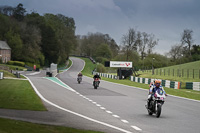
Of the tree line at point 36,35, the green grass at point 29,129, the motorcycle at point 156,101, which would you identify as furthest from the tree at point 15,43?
the green grass at point 29,129

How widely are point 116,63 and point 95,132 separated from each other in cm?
6613

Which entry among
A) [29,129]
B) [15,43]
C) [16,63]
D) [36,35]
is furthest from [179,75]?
[36,35]

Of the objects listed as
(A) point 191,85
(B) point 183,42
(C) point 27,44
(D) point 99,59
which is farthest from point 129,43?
(A) point 191,85

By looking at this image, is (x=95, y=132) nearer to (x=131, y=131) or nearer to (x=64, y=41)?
(x=131, y=131)

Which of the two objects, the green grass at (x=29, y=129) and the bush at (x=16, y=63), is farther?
the bush at (x=16, y=63)

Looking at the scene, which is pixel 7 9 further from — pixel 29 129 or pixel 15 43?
pixel 29 129

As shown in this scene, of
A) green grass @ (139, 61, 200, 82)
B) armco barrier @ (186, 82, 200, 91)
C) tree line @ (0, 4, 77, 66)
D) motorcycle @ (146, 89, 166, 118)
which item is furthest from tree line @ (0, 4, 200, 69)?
motorcycle @ (146, 89, 166, 118)

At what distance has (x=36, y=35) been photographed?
120 metres

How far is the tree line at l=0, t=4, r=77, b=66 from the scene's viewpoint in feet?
383

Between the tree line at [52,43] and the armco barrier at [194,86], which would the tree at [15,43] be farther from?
the armco barrier at [194,86]

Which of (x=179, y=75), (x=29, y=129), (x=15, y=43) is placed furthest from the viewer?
(x=15, y=43)

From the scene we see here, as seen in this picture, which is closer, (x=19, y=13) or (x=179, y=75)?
(x=179, y=75)

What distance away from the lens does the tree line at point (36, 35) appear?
4594 inches

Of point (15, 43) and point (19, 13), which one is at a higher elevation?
point (19, 13)
